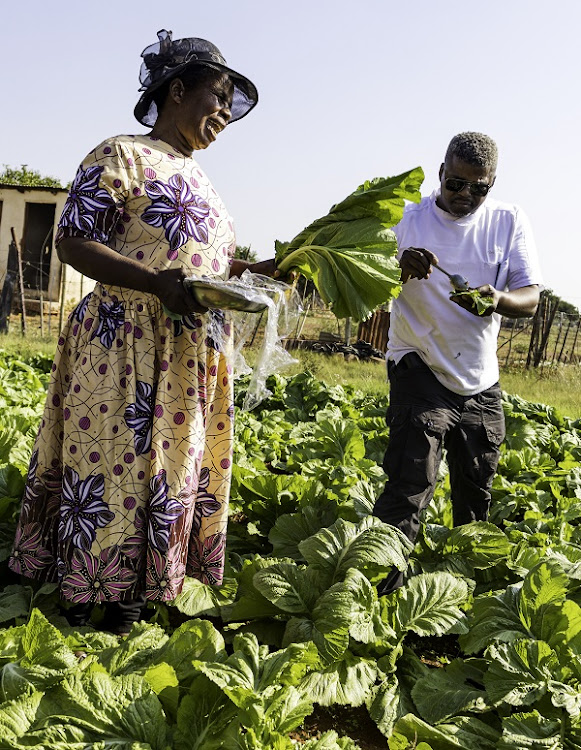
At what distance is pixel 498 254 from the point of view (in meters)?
3.06

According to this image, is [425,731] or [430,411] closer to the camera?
[425,731]

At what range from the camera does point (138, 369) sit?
250cm

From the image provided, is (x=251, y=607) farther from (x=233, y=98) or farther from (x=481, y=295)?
(x=233, y=98)

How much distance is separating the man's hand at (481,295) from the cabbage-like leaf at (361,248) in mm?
321

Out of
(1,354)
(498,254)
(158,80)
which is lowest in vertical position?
(1,354)

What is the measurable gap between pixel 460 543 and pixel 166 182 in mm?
1757

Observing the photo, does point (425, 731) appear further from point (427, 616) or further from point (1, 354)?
point (1, 354)

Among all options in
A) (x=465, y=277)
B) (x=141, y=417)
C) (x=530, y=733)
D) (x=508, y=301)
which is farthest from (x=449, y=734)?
(x=465, y=277)

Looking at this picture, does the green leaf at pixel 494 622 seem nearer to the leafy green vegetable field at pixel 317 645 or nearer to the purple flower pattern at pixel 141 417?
the leafy green vegetable field at pixel 317 645

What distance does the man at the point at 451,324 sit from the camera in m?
2.88

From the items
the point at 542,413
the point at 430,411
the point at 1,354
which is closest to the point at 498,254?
the point at 430,411

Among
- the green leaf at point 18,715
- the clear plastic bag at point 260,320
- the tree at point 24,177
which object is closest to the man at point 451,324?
the clear plastic bag at point 260,320

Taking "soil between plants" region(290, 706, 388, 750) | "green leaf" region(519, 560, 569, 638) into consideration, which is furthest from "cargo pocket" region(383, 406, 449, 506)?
"soil between plants" region(290, 706, 388, 750)

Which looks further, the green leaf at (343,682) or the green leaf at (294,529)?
the green leaf at (294,529)
